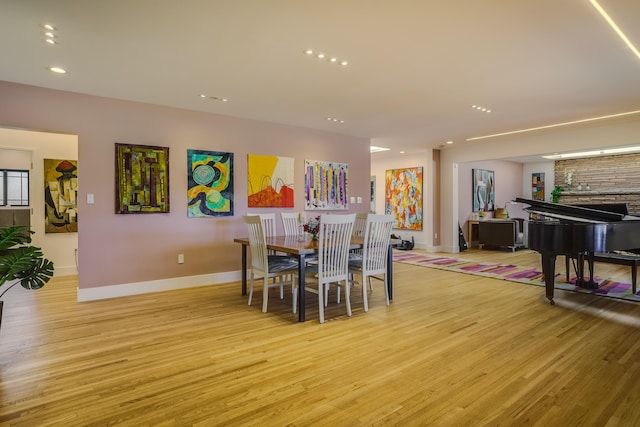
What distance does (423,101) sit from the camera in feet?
15.1

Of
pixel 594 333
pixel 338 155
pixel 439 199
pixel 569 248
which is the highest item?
pixel 338 155

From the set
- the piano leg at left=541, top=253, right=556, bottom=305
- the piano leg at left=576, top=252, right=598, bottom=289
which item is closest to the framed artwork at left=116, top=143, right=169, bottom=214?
the piano leg at left=541, top=253, right=556, bottom=305

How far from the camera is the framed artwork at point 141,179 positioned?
14.8 feet

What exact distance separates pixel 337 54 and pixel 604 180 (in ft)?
28.6

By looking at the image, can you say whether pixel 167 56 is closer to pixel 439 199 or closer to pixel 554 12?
pixel 554 12

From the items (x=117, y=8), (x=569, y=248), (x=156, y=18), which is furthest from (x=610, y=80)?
(x=117, y=8)

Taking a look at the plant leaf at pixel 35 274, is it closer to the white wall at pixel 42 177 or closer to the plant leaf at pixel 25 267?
the plant leaf at pixel 25 267

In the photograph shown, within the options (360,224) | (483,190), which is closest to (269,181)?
(360,224)

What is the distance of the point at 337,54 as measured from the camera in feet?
10.4

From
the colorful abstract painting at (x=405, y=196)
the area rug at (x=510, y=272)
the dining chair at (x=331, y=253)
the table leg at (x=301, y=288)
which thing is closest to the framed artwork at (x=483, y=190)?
the colorful abstract painting at (x=405, y=196)

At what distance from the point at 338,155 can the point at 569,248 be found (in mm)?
3927

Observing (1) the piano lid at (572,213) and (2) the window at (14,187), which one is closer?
(1) the piano lid at (572,213)

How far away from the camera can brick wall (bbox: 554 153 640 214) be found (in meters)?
8.14

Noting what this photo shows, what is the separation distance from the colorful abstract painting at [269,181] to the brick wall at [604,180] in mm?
7719
